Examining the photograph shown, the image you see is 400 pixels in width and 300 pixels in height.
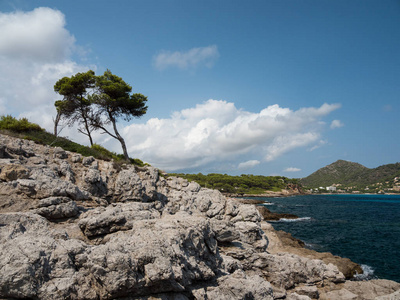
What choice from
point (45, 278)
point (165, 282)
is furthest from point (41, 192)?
point (165, 282)

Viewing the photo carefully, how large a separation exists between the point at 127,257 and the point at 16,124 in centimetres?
2835

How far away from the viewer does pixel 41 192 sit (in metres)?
10.6

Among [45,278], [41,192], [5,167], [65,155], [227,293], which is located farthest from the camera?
[65,155]

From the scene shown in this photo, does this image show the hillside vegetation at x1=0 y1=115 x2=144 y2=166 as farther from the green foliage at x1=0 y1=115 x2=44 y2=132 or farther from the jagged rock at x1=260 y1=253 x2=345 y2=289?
the jagged rock at x1=260 y1=253 x2=345 y2=289

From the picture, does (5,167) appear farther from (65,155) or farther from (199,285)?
(199,285)

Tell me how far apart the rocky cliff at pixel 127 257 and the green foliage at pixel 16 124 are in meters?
12.7

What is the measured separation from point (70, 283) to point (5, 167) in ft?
30.8

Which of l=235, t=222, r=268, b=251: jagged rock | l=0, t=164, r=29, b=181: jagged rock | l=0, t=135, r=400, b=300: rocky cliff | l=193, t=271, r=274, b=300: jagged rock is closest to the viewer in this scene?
l=0, t=135, r=400, b=300: rocky cliff

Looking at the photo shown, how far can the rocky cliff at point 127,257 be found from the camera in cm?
548

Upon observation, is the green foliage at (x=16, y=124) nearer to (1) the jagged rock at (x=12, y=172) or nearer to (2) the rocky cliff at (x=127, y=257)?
(2) the rocky cliff at (x=127, y=257)

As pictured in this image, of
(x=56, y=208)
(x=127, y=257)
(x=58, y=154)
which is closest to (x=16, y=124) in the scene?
(x=58, y=154)

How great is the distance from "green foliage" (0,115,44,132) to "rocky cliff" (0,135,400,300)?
1269 centimetres

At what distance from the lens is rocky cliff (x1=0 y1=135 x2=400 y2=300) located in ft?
18.0

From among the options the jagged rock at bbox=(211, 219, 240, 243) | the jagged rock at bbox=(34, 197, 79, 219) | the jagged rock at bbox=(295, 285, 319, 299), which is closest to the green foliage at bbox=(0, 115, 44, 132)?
the jagged rock at bbox=(34, 197, 79, 219)
